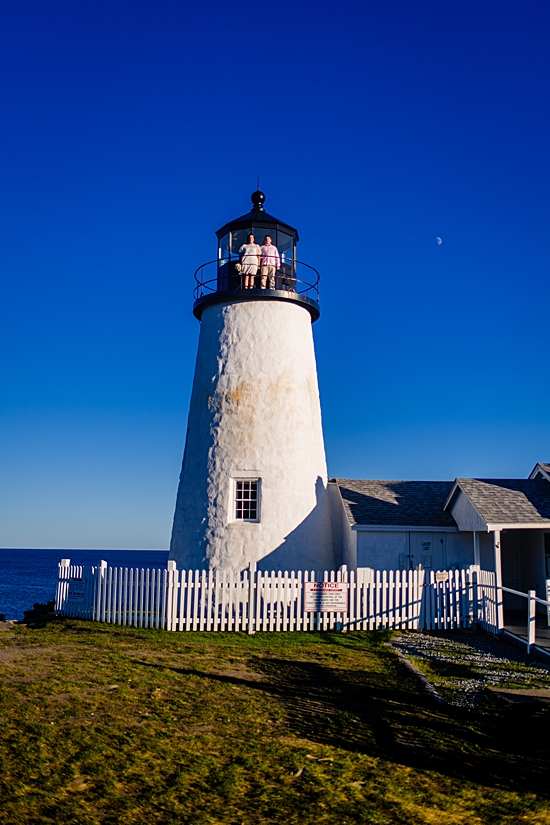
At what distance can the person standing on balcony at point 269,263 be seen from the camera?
1880 cm

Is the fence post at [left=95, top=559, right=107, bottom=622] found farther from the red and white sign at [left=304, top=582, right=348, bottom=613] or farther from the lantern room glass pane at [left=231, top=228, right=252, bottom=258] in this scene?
the lantern room glass pane at [left=231, top=228, right=252, bottom=258]

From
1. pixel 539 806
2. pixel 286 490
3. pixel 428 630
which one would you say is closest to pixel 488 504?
pixel 428 630

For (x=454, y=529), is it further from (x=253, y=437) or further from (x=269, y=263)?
(x=269, y=263)

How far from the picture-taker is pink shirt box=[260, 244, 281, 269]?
18828 mm

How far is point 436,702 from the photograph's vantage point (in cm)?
866

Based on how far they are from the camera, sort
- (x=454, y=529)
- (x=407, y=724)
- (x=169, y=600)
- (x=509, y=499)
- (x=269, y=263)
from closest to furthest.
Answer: (x=407, y=724) → (x=169, y=600) → (x=509, y=499) → (x=454, y=529) → (x=269, y=263)

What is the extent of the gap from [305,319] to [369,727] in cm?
1330

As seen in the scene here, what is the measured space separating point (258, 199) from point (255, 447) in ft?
24.3

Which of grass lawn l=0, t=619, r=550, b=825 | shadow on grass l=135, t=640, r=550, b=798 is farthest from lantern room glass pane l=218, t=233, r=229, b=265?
shadow on grass l=135, t=640, r=550, b=798

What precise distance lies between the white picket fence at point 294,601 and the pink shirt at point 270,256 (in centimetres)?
836

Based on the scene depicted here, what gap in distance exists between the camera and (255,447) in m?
17.8

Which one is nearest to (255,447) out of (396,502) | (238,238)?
(396,502)

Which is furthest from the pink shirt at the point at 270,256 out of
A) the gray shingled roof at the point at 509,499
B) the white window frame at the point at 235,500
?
the gray shingled roof at the point at 509,499

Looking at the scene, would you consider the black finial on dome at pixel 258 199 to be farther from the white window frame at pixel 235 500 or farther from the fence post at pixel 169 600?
the fence post at pixel 169 600
